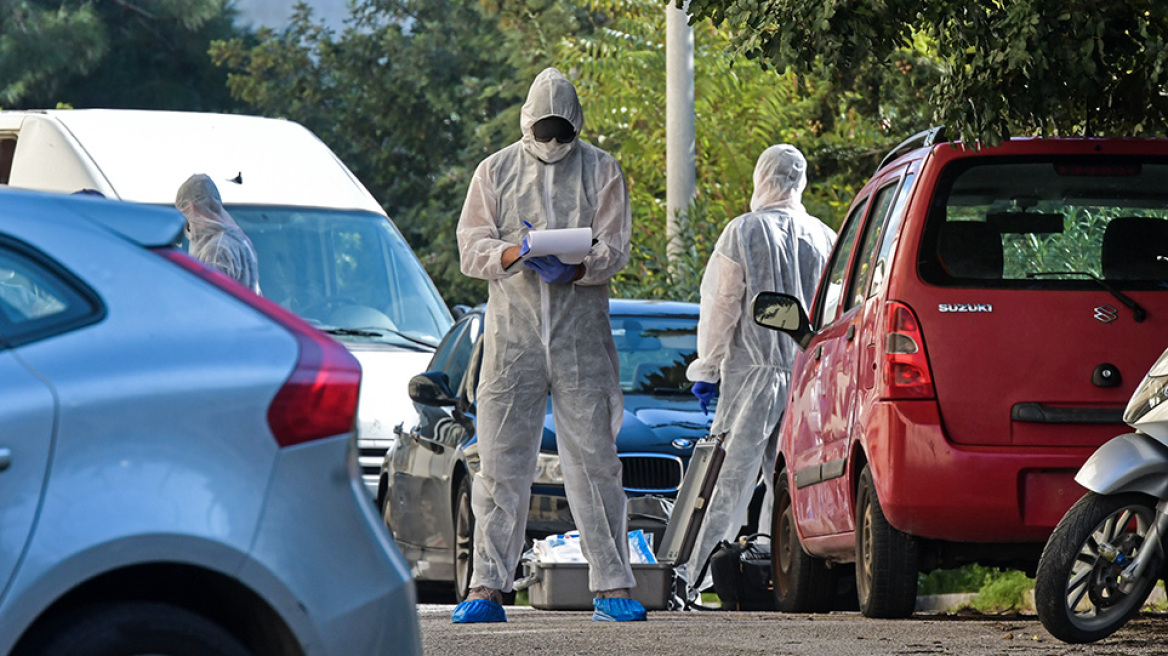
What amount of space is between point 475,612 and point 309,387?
4.13 meters

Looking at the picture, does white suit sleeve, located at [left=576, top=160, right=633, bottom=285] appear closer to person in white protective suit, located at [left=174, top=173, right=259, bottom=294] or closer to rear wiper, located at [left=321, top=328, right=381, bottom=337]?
person in white protective suit, located at [left=174, top=173, right=259, bottom=294]

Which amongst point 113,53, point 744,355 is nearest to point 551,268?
point 744,355

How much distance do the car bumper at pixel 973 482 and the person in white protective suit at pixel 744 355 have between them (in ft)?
8.85

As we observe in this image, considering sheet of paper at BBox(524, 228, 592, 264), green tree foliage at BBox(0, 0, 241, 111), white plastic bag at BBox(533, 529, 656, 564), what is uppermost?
green tree foliage at BBox(0, 0, 241, 111)

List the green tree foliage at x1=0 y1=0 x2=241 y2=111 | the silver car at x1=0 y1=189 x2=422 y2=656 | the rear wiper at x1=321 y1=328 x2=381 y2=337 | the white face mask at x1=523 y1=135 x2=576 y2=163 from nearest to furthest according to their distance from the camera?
the silver car at x1=0 y1=189 x2=422 y2=656 → the white face mask at x1=523 y1=135 x2=576 y2=163 → the rear wiper at x1=321 y1=328 x2=381 y2=337 → the green tree foliage at x1=0 y1=0 x2=241 y2=111

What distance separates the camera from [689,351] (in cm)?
1137

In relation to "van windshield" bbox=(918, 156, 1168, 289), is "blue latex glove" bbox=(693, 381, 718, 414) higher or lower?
lower

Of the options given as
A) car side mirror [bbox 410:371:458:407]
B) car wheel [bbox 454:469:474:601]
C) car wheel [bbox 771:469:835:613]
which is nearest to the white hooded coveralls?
car wheel [bbox 771:469:835:613]

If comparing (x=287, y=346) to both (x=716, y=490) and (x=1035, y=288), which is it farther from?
(x=716, y=490)

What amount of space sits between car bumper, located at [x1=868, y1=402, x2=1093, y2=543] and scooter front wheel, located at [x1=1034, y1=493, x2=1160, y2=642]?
1.33 feet

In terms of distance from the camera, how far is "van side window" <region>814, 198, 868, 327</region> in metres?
8.91

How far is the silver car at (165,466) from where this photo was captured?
3.98 meters

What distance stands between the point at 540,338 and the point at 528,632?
3.72ft

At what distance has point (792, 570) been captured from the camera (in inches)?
376
